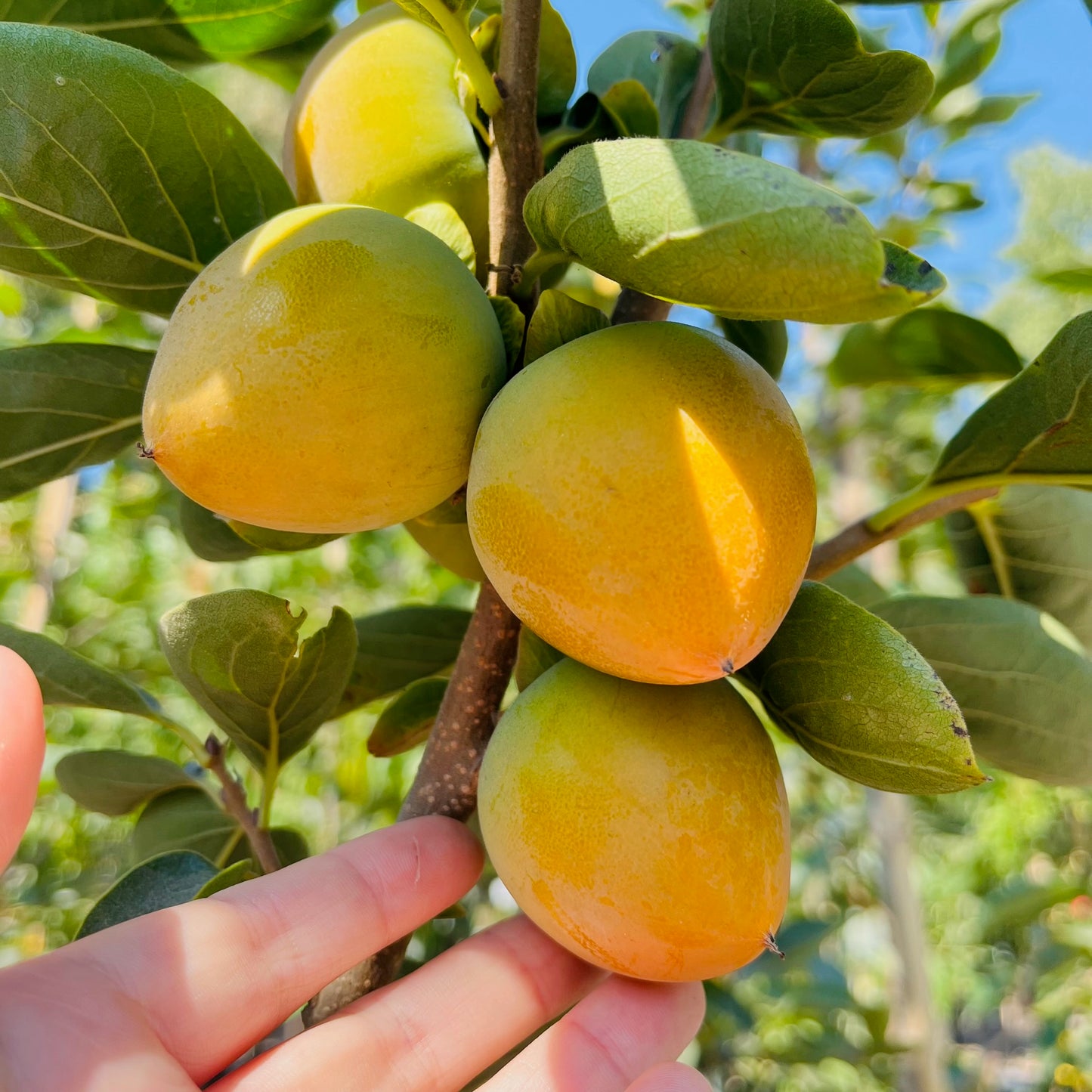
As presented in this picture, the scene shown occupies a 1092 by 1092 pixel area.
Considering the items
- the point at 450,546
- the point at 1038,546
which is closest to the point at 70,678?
the point at 450,546

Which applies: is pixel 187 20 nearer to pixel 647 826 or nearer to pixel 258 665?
pixel 258 665

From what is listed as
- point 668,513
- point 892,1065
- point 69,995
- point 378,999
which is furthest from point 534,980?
point 892,1065

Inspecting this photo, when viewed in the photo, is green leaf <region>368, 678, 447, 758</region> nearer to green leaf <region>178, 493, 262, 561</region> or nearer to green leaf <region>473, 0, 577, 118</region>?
green leaf <region>178, 493, 262, 561</region>

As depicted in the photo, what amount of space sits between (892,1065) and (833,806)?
1120mm

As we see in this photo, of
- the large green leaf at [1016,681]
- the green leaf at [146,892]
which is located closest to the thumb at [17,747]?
→ the green leaf at [146,892]

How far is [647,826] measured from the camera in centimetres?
63

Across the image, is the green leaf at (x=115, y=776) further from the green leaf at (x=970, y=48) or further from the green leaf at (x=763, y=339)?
the green leaf at (x=970, y=48)

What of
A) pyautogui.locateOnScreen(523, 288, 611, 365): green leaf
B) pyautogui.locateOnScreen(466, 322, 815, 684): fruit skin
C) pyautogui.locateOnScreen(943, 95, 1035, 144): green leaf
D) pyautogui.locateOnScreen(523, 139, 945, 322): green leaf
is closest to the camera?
pyautogui.locateOnScreen(523, 139, 945, 322): green leaf

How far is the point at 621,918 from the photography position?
2.12 ft

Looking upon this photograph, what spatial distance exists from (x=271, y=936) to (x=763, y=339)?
2.14 ft

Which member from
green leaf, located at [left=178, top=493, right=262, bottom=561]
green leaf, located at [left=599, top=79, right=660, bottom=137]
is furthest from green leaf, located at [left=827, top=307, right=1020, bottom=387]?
green leaf, located at [left=178, top=493, right=262, bottom=561]

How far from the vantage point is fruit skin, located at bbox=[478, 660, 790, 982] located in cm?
64

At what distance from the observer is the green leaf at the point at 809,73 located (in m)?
0.73

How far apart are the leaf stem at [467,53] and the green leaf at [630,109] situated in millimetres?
138
